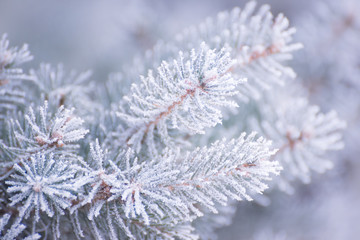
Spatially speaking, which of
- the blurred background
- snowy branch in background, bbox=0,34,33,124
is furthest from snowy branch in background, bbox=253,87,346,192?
snowy branch in background, bbox=0,34,33,124

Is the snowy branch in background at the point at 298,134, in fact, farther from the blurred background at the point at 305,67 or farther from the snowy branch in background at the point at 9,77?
the snowy branch in background at the point at 9,77

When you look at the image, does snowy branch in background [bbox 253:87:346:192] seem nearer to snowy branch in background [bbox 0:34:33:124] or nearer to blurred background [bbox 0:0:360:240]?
blurred background [bbox 0:0:360:240]

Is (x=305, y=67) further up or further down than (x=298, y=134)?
further up

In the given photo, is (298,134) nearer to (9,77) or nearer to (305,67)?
(305,67)

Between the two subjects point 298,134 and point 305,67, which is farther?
point 305,67

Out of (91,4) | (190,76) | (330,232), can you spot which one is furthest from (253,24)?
(91,4)

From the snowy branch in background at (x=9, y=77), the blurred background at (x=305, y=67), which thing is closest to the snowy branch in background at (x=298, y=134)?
the blurred background at (x=305, y=67)

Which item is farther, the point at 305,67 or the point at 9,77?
the point at 305,67

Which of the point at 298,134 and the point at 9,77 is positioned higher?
the point at 9,77

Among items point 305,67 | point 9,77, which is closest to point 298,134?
point 305,67
